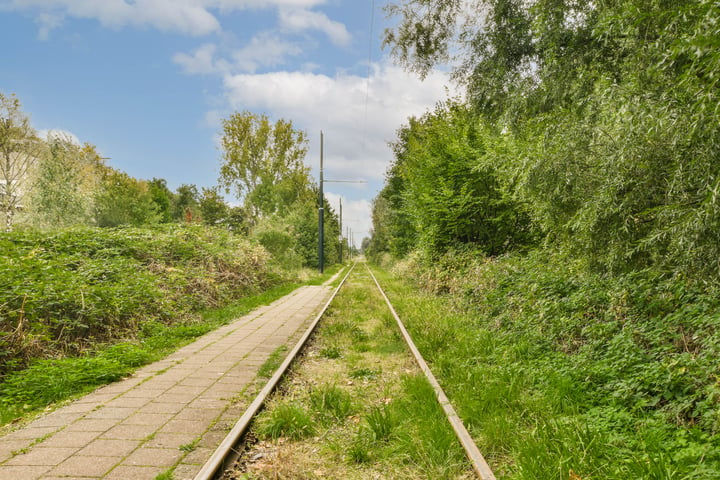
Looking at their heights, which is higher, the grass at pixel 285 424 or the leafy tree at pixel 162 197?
the leafy tree at pixel 162 197

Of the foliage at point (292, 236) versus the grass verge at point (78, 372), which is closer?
the grass verge at point (78, 372)

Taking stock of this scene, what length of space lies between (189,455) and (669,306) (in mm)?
5397

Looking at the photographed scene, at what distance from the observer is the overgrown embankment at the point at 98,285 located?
5.67 m

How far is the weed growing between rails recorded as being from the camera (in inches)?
123

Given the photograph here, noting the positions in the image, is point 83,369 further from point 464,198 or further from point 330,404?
point 464,198

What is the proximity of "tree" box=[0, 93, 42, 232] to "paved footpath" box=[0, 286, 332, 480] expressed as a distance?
95.7 ft

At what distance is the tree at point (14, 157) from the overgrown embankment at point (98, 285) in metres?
22.3

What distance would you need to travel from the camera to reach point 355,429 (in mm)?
3893

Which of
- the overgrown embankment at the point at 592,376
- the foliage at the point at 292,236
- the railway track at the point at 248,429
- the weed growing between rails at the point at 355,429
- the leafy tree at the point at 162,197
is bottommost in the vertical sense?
the weed growing between rails at the point at 355,429

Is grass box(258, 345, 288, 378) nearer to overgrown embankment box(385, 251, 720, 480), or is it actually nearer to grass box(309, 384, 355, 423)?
grass box(309, 384, 355, 423)

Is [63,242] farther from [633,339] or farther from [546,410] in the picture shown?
[633,339]

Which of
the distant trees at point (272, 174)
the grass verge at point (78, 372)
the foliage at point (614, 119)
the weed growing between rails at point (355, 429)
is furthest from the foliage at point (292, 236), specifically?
the weed growing between rails at point (355, 429)

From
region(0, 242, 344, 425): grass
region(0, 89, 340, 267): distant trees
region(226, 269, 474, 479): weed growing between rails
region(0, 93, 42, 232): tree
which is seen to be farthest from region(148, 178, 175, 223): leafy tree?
region(226, 269, 474, 479): weed growing between rails

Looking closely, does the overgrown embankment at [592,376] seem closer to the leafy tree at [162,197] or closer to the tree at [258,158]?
the tree at [258,158]
